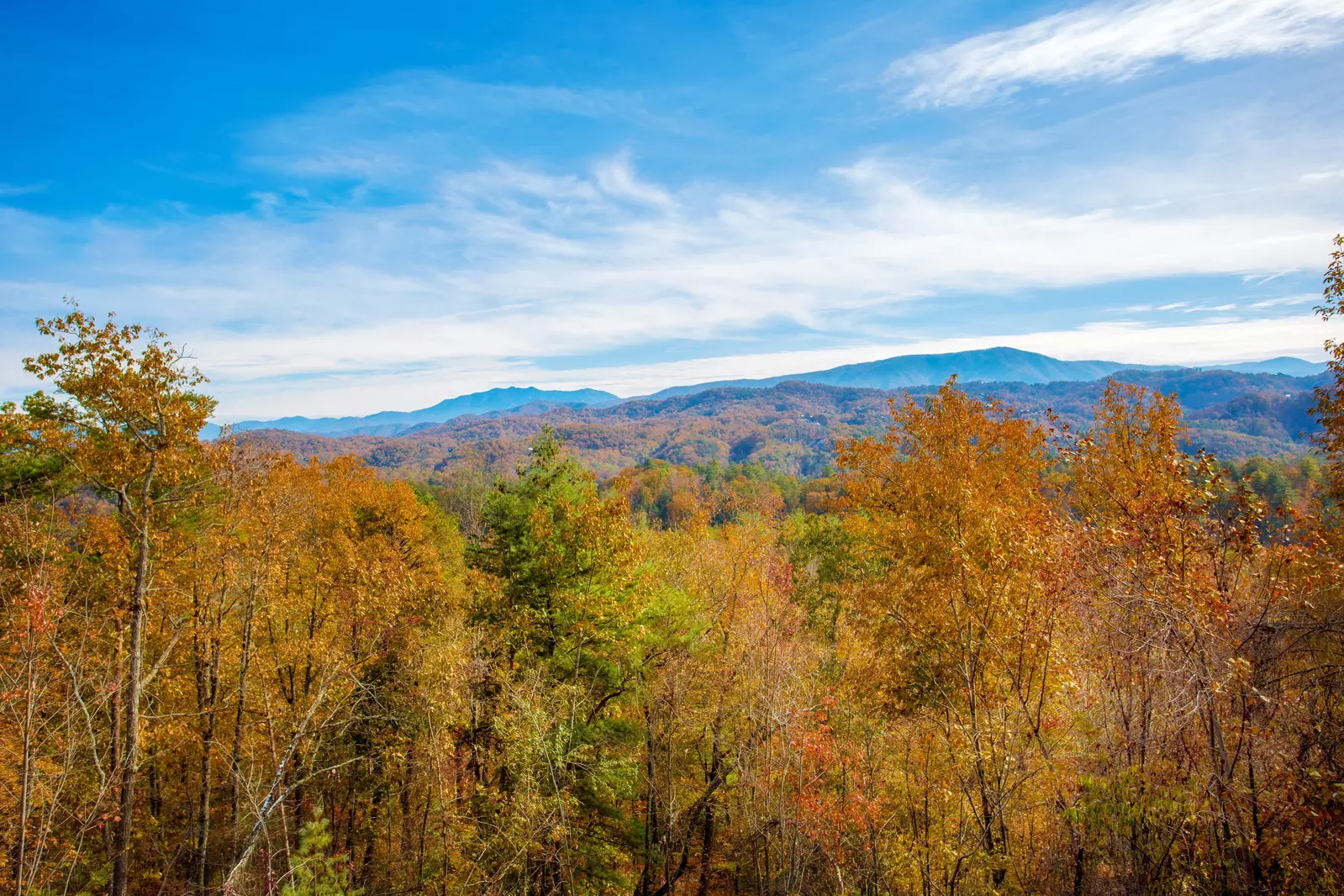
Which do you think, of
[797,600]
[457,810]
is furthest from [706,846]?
[797,600]

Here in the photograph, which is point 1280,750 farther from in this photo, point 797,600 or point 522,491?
point 797,600

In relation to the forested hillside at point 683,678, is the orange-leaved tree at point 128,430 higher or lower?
higher

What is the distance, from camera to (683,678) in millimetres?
15555

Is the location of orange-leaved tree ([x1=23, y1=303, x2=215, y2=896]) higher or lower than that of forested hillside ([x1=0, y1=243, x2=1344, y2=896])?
higher

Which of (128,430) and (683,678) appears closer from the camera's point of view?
(128,430)

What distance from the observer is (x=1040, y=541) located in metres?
9.40

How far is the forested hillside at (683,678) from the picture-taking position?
24.7ft

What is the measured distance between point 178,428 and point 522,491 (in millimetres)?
7631

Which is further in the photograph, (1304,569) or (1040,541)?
(1040,541)

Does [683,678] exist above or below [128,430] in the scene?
below

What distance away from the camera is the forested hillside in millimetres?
7531

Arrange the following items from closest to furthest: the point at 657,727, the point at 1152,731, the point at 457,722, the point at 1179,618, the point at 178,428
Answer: the point at 1179,618
the point at 1152,731
the point at 178,428
the point at 457,722
the point at 657,727

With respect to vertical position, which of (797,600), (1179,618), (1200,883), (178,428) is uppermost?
(178,428)

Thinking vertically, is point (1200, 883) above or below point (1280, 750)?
below
